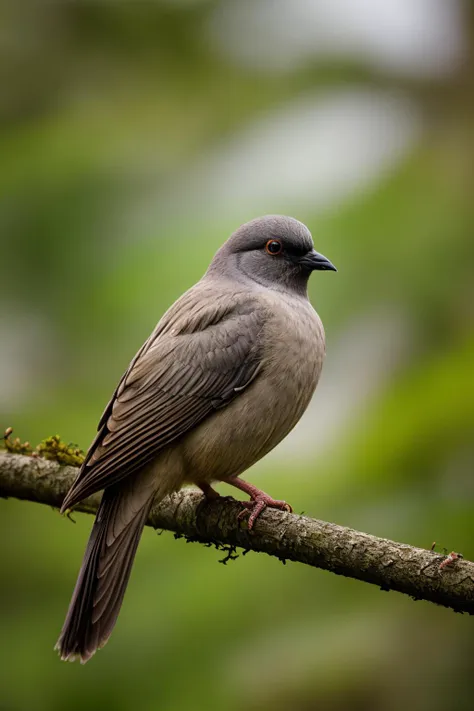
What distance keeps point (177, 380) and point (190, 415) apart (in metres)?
0.16

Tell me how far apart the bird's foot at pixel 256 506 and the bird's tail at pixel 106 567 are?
0.35m

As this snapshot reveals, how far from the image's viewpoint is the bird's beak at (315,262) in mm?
4615

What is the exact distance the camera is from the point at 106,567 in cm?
392

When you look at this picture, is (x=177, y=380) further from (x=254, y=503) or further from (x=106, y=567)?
(x=106, y=567)

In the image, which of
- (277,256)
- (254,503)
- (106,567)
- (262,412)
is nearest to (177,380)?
(262,412)

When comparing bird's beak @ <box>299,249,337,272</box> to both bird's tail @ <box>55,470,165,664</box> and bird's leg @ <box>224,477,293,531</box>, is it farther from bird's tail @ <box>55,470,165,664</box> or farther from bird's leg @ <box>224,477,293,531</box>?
bird's tail @ <box>55,470,165,664</box>

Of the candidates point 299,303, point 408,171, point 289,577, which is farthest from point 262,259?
point 408,171

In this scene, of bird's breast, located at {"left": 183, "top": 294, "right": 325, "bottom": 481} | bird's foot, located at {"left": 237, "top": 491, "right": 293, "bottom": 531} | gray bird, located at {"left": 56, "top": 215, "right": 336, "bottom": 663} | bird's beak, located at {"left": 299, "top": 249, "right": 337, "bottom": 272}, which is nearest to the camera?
bird's foot, located at {"left": 237, "top": 491, "right": 293, "bottom": 531}

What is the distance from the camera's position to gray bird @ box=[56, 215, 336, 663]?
3871 millimetres

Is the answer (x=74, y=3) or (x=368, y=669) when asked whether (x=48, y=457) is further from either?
(x=74, y=3)

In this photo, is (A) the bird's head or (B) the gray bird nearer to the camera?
(B) the gray bird

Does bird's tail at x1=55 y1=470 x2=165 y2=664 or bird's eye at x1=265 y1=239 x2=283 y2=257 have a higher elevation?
bird's eye at x1=265 y1=239 x2=283 y2=257

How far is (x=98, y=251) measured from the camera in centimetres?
717

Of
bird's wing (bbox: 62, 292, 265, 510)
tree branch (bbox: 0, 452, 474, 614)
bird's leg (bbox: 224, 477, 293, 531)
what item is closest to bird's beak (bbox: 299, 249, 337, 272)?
bird's wing (bbox: 62, 292, 265, 510)
